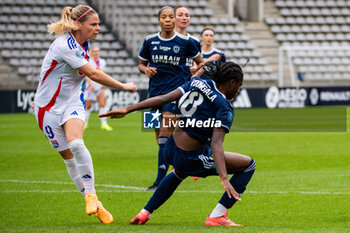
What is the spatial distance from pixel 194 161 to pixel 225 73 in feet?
2.82

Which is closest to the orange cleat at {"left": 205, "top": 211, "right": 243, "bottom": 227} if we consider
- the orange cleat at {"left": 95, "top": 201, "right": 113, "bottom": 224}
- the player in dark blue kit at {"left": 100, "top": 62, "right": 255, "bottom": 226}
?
the player in dark blue kit at {"left": 100, "top": 62, "right": 255, "bottom": 226}

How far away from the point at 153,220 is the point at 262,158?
18.7 ft

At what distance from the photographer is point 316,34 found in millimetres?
36375

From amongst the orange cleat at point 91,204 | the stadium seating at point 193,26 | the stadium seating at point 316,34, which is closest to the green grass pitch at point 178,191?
the orange cleat at point 91,204

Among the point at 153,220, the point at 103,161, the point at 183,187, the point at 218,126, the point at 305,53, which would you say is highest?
the point at 218,126

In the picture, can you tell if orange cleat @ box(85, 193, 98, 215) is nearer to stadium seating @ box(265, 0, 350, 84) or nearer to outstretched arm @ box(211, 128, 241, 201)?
outstretched arm @ box(211, 128, 241, 201)

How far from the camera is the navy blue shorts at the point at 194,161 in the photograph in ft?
20.0

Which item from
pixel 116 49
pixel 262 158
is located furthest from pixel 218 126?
pixel 116 49

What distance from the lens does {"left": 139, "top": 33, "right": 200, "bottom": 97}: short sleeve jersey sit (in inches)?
372

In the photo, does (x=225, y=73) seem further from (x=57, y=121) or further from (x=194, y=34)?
(x=194, y=34)

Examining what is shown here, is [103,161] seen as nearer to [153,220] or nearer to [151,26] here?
[153,220]

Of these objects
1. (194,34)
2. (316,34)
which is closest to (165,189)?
(194,34)

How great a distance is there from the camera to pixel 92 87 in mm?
18406

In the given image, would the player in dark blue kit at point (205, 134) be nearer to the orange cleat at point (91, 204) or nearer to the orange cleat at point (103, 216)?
the orange cleat at point (103, 216)
